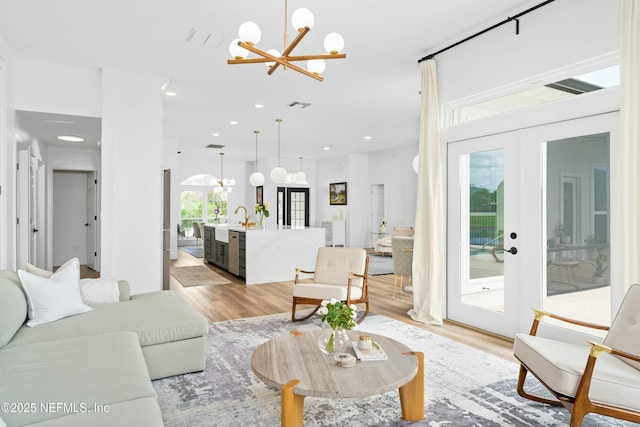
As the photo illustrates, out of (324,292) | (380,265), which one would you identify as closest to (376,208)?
(380,265)

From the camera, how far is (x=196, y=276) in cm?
746

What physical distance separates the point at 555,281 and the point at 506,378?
1097mm

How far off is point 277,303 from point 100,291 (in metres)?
2.39

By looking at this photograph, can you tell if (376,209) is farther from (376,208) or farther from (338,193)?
(338,193)

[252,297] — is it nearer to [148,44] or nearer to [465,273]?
[465,273]

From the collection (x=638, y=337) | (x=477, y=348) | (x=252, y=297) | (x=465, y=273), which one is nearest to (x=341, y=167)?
(x=252, y=297)

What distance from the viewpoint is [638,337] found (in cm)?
230

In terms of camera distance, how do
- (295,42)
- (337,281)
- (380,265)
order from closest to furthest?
(295,42), (337,281), (380,265)

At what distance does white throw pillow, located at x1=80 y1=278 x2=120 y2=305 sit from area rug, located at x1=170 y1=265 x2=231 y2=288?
2.97m

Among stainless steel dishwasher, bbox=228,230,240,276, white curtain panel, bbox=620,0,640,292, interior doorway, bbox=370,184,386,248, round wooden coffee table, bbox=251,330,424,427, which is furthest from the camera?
interior doorway, bbox=370,184,386,248

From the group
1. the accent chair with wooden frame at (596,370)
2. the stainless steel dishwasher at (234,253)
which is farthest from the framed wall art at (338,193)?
the accent chair with wooden frame at (596,370)

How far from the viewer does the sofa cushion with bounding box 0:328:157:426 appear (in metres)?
1.72

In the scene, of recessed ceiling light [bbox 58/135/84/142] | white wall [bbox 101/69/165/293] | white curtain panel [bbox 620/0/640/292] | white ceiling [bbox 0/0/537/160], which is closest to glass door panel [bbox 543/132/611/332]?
white curtain panel [bbox 620/0/640/292]

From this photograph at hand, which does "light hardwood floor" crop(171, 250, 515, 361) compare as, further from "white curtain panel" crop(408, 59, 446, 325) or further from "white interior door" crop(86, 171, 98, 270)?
"white interior door" crop(86, 171, 98, 270)
